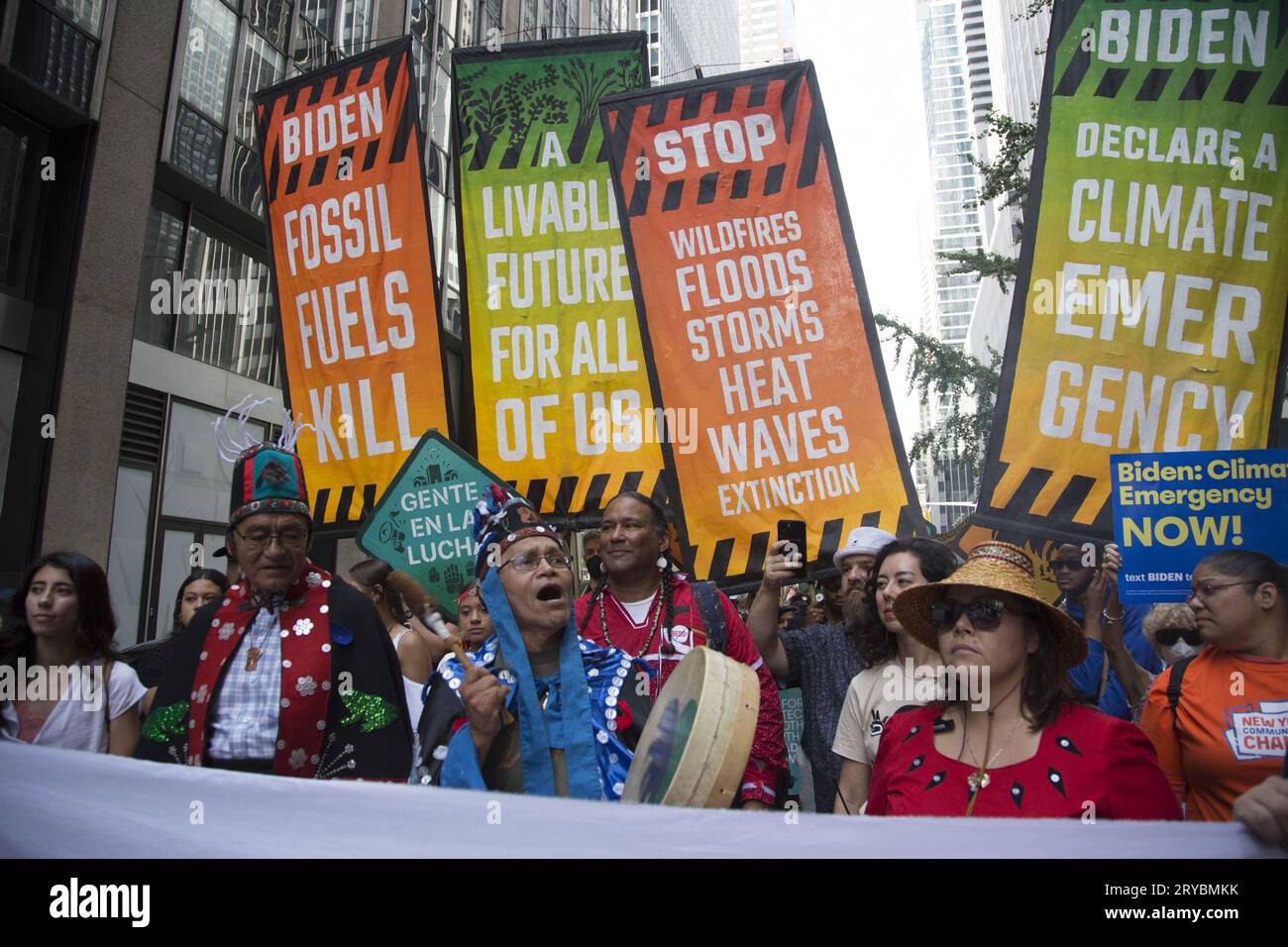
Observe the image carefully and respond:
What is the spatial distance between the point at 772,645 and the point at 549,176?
4014 millimetres

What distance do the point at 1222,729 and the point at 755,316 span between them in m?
3.21

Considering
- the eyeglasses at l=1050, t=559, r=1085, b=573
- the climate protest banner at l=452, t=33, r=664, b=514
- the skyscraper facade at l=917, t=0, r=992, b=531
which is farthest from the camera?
the skyscraper facade at l=917, t=0, r=992, b=531

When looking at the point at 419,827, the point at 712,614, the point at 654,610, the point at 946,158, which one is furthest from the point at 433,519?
the point at 946,158

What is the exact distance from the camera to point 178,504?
38.6 feet

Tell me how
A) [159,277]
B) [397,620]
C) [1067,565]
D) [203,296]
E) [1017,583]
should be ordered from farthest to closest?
[203,296]
[159,277]
[397,620]
[1067,565]
[1017,583]

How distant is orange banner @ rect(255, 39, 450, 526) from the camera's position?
6.04 metres

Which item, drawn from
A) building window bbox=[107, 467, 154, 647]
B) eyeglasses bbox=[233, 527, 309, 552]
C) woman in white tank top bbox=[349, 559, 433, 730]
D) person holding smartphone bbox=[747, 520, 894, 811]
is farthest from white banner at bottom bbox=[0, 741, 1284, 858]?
building window bbox=[107, 467, 154, 647]

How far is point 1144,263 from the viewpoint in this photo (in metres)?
4.45

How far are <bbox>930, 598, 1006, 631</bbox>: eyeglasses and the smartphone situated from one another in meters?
1.27

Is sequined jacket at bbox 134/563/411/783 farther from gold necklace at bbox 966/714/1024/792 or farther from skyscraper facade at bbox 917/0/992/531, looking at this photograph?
skyscraper facade at bbox 917/0/992/531

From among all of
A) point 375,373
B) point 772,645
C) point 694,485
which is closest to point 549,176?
point 375,373

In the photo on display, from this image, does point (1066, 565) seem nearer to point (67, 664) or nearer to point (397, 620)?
point (397, 620)

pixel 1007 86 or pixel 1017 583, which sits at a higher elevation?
pixel 1007 86

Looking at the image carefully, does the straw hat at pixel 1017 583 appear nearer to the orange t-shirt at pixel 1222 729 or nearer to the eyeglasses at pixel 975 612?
the eyeglasses at pixel 975 612
